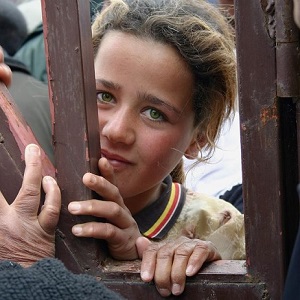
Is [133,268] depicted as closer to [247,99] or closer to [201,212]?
[247,99]

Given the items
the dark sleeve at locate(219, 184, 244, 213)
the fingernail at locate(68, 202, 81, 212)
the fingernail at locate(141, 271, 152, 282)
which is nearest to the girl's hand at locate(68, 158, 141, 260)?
the fingernail at locate(68, 202, 81, 212)

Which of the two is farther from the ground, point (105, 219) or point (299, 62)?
point (299, 62)

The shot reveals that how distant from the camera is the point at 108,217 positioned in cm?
161

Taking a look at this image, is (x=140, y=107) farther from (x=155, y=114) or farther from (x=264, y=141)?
(x=264, y=141)

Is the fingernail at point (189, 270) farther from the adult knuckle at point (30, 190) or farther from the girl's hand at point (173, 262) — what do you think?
the adult knuckle at point (30, 190)

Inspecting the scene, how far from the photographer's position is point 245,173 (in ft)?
4.85

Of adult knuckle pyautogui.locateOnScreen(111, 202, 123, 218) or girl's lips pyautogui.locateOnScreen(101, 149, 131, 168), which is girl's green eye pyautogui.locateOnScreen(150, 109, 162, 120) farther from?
adult knuckle pyautogui.locateOnScreen(111, 202, 123, 218)

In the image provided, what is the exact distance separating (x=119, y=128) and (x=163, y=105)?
0.17 metres

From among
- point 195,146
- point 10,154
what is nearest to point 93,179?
point 10,154

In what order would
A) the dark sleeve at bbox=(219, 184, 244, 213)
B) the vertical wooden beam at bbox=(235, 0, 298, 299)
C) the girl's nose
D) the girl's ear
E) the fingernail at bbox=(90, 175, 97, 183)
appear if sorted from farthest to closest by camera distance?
1. the dark sleeve at bbox=(219, 184, 244, 213)
2. the girl's ear
3. the girl's nose
4. the fingernail at bbox=(90, 175, 97, 183)
5. the vertical wooden beam at bbox=(235, 0, 298, 299)

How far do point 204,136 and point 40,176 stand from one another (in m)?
0.96

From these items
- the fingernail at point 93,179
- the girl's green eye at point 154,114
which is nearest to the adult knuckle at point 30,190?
the fingernail at point 93,179

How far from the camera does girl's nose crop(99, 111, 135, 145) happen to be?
1.97 m

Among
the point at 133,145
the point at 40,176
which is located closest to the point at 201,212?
the point at 133,145
